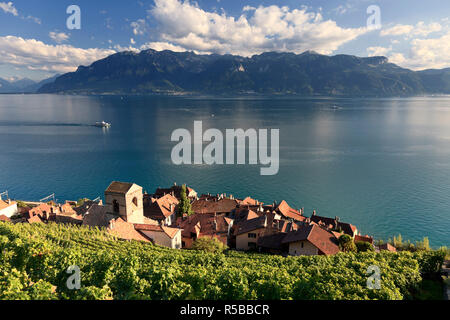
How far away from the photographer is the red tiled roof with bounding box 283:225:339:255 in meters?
45.3

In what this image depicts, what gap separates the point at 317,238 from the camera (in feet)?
154

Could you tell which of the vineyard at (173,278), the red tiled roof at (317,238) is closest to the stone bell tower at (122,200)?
the vineyard at (173,278)

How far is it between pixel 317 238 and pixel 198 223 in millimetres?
22849

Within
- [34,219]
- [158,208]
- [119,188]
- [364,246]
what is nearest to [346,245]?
[364,246]

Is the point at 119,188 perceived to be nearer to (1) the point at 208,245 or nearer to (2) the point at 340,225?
(1) the point at 208,245

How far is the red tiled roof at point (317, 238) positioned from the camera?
45.3 meters

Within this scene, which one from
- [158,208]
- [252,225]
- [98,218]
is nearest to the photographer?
[98,218]

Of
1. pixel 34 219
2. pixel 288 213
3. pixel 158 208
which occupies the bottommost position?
pixel 288 213

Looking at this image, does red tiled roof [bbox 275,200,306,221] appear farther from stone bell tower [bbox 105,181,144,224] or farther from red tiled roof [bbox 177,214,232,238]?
stone bell tower [bbox 105,181,144,224]

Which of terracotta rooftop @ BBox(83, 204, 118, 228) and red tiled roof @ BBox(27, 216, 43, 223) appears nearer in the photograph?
terracotta rooftop @ BBox(83, 204, 118, 228)

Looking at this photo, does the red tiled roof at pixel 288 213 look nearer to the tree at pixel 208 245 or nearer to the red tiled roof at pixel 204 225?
the red tiled roof at pixel 204 225

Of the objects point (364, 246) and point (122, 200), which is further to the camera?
point (364, 246)

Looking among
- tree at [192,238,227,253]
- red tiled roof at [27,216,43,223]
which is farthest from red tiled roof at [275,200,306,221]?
red tiled roof at [27,216,43,223]

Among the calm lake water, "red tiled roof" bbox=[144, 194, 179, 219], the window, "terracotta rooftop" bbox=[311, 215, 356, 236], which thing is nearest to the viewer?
the window
